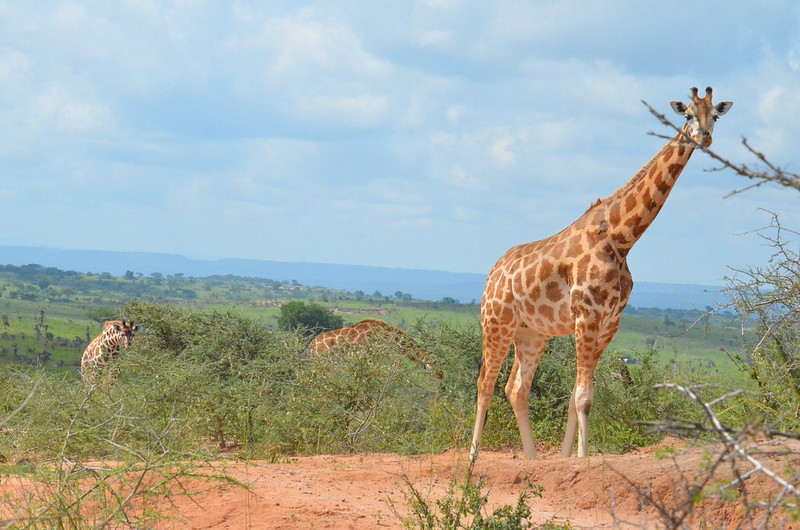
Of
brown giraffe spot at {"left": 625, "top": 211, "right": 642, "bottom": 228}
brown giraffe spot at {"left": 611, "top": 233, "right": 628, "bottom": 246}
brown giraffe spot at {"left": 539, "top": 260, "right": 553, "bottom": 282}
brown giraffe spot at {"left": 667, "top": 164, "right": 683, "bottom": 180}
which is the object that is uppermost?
brown giraffe spot at {"left": 667, "top": 164, "right": 683, "bottom": 180}

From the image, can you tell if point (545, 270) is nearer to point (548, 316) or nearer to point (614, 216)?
point (548, 316)

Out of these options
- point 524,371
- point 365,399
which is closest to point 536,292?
point 524,371

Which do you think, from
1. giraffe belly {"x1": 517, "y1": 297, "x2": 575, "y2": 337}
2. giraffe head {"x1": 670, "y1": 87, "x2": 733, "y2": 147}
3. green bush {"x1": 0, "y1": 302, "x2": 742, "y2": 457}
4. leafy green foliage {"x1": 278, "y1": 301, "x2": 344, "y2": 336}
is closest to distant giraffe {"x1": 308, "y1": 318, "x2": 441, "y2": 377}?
green bush {"x1": 0, "y1": 302, "x2": 742, "y2": 457}

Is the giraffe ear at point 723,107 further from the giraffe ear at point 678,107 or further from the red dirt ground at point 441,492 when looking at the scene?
the red dirt ground at point 441,492

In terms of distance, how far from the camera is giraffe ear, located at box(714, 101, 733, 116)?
317 inches

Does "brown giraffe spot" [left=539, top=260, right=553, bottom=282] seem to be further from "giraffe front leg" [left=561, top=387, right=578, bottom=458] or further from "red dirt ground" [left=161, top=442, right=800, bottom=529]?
"red dirt ground" [left=161, top=442, right=800, bottom=529]

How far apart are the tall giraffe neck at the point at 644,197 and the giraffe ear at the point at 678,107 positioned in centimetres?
26

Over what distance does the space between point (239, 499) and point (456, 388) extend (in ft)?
20.9

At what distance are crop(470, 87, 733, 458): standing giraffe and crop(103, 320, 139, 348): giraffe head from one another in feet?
33.0

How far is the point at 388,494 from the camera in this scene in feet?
26.1

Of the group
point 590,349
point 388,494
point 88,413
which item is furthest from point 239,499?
point 590,349

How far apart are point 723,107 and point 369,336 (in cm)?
838

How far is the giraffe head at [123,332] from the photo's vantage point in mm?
17906

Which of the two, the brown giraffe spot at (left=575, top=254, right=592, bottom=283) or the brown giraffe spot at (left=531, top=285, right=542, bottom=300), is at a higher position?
the brown giraffe spot at (left=575, top=254, right=592, bottom=283)
